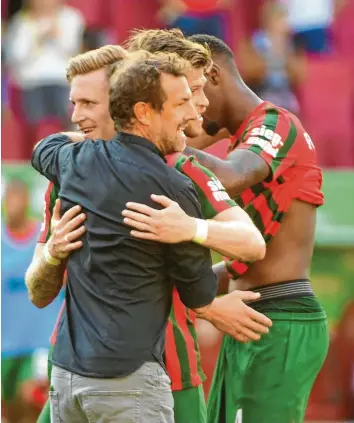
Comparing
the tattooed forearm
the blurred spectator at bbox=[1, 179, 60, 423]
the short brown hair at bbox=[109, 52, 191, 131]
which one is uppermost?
the short brown hair at bbox=[109, 52, 191, 131]

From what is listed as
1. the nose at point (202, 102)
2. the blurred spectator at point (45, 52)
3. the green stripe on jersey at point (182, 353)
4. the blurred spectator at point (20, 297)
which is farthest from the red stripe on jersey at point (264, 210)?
the blurred spectator at point (45, 52)

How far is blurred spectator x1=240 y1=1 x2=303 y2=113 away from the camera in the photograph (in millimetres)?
10250

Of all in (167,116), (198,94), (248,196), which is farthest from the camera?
(248,196)

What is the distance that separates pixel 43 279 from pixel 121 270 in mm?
622

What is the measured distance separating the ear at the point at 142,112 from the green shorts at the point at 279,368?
1.36 meters

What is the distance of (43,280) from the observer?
154 inches

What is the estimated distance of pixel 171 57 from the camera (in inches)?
138

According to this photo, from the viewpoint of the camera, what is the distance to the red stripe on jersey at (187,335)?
4.27 meters

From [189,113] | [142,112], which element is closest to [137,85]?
[142,112]

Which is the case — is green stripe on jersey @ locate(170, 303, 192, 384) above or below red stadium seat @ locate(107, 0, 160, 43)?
below

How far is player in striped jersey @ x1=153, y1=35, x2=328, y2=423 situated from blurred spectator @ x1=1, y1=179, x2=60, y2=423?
4.24 m

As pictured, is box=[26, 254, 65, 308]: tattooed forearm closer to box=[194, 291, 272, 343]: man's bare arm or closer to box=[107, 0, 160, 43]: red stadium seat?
box=[194, 291, 272, 343]: man's bare arm

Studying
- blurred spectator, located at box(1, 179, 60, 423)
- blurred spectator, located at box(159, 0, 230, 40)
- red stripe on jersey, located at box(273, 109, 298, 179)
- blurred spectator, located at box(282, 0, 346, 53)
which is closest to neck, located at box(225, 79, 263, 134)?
red stripe on jersey, located at box(273, 109, 298, 179)

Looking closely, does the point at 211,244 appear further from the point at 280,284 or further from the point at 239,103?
the point at 239,103
